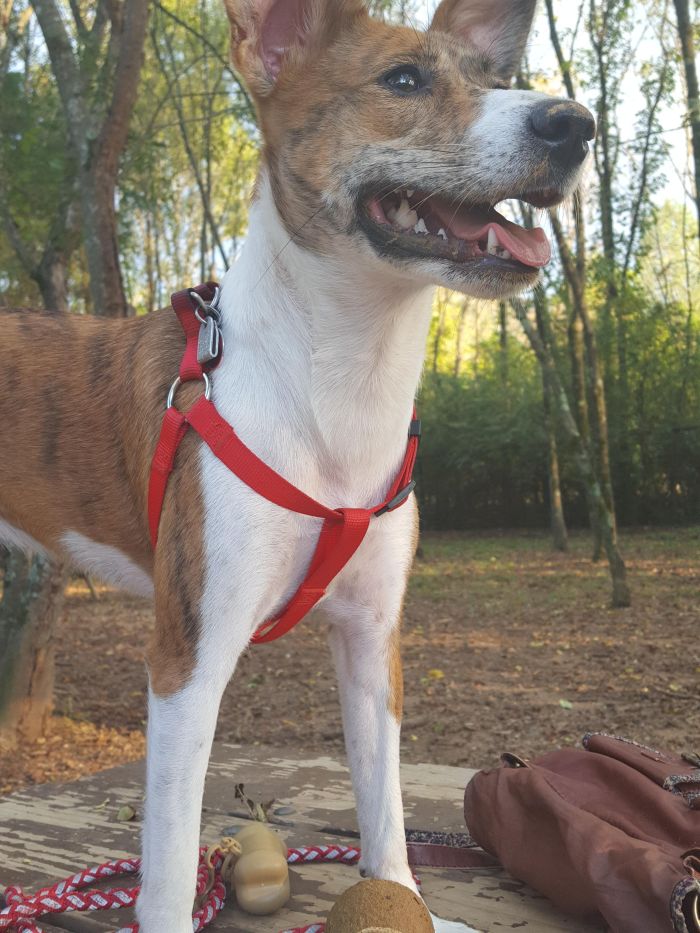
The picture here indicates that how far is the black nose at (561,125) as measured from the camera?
1948 millimetres

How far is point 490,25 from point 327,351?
1135mm

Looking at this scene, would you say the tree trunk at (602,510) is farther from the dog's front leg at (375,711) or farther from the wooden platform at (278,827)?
the dog's front leg at (375,711)

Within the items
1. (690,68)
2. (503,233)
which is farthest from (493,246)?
(690,68)

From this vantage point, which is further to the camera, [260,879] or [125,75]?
[125,75]

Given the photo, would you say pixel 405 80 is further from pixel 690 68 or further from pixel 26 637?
pixel 690 68

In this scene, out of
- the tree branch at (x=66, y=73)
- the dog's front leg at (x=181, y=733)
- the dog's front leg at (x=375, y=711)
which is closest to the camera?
the dog's front leg at (x=181, y=733)

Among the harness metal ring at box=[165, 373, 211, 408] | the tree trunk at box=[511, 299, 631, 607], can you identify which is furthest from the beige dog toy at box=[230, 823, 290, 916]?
the tree trunk at box=[511, 299, 631, 607]

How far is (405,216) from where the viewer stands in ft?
6.99

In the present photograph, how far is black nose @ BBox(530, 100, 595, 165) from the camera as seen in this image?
195cm

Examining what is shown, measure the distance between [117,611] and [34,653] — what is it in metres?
6.06

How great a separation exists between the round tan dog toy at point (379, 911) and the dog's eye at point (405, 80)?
1852mm

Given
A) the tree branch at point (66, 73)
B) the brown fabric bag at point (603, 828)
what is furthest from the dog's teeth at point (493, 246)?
the tree branch at point (66, 73)

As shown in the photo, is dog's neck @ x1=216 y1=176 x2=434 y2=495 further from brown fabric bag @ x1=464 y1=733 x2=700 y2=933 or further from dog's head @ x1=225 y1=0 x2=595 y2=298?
brown fabric bag @ x1=464 y1=733 x2=700 y2=933

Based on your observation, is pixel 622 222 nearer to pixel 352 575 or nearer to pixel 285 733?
pixel 285 733
